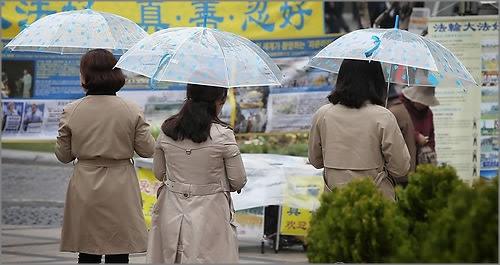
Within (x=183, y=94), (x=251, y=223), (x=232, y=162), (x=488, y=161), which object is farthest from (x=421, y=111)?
(x=232, y=162)

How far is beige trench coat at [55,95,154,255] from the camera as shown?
512 centimetres

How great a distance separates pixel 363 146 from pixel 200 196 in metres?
0.98

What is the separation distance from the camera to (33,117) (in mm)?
9156

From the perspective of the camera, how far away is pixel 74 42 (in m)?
5.51

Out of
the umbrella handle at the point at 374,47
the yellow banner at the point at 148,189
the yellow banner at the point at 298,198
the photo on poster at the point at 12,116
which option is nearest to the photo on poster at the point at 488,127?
the yellow banner at the point at 298,198

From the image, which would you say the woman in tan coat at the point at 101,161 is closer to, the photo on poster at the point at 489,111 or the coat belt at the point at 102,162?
the coat belt at the point at 102,162

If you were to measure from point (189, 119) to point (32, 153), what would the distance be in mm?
7690

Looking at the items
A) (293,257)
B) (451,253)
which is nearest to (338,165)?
(451,253)

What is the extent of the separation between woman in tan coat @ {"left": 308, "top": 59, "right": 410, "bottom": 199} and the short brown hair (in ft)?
4.11

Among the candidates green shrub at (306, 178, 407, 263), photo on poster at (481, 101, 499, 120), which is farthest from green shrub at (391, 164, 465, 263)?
photo on poster at (481, 101, 499, 120)

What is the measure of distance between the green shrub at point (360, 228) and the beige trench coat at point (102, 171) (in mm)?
2079

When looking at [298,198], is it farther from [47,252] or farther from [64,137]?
[64,137]

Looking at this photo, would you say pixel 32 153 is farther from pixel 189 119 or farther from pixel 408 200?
pixel 408 200

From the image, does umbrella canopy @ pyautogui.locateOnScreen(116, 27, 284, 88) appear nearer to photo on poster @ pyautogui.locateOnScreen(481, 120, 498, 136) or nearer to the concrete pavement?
the concrete pavement
